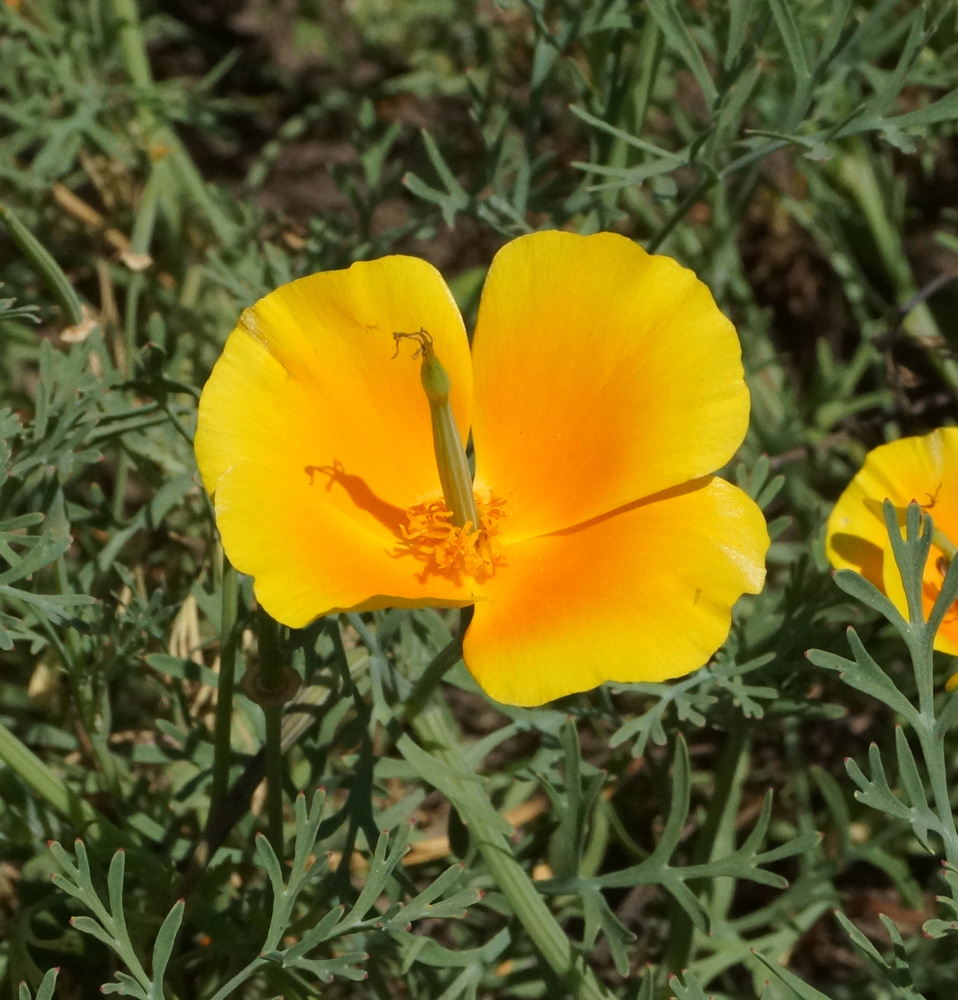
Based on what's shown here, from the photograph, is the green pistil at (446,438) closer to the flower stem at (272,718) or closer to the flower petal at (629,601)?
the flower petal at (629,601)

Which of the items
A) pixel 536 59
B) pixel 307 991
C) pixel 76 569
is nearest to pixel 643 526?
pixel 307 991

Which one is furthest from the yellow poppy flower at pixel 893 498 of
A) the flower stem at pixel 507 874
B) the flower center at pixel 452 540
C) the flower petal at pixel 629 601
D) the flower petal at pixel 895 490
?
the flower stem at pixel 507 874

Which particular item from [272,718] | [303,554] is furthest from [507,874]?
[303,554]

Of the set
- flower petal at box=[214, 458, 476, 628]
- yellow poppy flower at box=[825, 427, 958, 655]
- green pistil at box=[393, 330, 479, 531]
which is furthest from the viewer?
yellow poppy flower at box=[825, 427, 958, 655]

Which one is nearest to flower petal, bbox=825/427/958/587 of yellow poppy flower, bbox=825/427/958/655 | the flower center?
yellow poppy flower, bbox=825/427/958/655

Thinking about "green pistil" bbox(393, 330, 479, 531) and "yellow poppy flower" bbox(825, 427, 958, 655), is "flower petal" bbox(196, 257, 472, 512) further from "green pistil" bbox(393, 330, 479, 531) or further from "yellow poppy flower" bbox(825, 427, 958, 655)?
"yellow poppy flower" bbox(825, 427, 958, 655)

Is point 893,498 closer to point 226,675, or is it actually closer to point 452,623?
point 452,623
